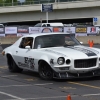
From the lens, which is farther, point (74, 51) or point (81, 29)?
point (81, 29)

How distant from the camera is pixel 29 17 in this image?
75.4m

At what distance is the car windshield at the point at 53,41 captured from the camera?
14.0m

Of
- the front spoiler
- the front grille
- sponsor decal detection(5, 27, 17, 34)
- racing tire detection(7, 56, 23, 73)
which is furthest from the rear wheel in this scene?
sponsor decal detection(5, 27, 17, 34)

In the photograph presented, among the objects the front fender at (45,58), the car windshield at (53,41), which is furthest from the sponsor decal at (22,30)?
the front fender at (45,58)

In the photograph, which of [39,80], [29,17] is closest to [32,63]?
[39,80]

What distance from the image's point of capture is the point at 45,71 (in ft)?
43.1

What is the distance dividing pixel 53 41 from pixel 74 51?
1.37 meters

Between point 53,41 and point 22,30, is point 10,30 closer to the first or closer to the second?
point 22,30

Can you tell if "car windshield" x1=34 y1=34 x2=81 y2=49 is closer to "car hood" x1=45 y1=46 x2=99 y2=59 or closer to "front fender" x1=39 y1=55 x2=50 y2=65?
"car hood" x1=45 y1=46 x2=99 y2=59

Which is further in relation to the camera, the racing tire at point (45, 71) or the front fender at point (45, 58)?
the racing tire at point (45, 71)

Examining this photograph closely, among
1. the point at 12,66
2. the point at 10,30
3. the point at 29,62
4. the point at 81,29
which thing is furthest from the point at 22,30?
the point at 29,62

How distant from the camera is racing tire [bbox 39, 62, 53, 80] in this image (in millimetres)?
12934

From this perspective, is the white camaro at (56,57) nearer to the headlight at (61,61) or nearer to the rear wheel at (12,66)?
the headlight at (61,61)

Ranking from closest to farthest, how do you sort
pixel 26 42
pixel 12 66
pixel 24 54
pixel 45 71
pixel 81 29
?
pixel 45 71
pixel 24 54
pixel 26 42
pixel 12 66
pixel 81 29
